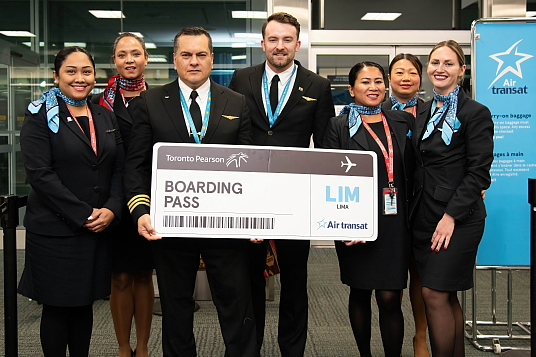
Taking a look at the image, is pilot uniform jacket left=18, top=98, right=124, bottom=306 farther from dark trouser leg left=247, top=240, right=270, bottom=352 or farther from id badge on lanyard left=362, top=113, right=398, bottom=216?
id badge on lanyard left=362, top=113, right=398, bottom=216

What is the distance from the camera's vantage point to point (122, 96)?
9.53ft

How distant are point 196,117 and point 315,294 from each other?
105 inches

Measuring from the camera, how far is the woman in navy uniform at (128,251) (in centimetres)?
280

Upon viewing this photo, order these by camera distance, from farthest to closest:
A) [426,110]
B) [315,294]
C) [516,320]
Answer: [315,294], [516,320], [426,110]

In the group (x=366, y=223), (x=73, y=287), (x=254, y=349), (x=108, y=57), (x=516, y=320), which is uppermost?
(x=108, y=57)

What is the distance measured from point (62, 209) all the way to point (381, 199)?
4.78 ft

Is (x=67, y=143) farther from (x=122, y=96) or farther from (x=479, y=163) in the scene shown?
(x=479, y=163)

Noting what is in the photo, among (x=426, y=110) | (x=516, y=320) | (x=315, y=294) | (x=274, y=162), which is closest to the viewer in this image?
(x=274, y=162)

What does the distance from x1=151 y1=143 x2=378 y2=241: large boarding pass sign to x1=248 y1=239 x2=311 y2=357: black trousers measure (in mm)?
450

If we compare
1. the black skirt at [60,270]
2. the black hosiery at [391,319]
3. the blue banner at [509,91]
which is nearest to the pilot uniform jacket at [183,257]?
the black skirt at [60,270]

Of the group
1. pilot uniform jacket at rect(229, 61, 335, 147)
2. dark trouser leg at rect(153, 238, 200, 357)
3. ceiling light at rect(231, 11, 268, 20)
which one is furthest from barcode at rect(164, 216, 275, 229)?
ceiling light at rect(231, 11, 268, 20)

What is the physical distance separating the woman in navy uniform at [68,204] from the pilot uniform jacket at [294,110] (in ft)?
2.39

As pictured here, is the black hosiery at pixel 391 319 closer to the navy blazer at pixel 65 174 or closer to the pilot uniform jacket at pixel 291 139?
the pilot uniform jacket at pixel 291 139

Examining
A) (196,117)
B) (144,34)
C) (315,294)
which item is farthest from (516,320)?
(144,34)
